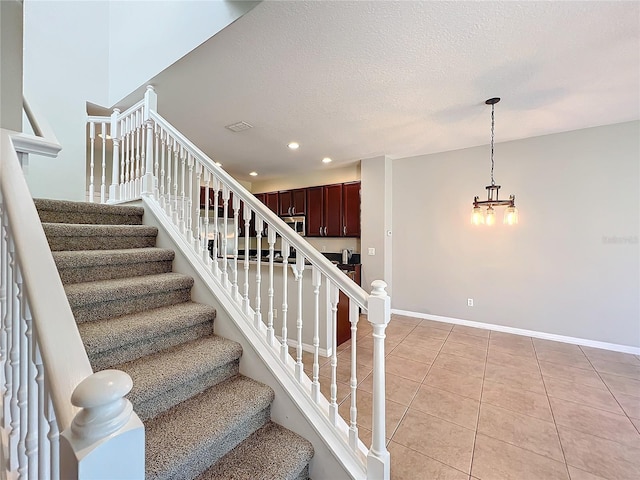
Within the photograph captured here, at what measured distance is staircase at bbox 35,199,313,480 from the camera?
4.00ft

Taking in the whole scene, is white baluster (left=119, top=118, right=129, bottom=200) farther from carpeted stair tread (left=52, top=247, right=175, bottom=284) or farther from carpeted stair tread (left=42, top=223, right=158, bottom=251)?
carpeted stair tread (left=52, top=247, right=175, bottom=284)

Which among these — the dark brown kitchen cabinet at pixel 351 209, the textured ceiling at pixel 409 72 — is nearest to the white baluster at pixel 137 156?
the textured ceiling at pixel 409 72

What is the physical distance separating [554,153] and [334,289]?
3.86 m

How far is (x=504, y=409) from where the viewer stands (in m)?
2.17

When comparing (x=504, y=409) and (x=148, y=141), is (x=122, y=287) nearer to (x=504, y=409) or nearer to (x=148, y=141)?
(x=148, y=141)

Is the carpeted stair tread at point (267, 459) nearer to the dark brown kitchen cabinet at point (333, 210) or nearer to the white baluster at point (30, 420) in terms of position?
the white baluster at point (30, 420)

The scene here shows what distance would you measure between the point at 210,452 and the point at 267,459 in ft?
0.87

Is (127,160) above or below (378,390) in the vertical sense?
above

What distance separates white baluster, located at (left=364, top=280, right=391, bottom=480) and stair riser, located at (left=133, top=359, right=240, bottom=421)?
88cm

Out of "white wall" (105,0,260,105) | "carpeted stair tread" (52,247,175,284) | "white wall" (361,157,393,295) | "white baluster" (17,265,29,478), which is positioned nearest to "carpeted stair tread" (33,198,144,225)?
"carpeted stair tread" (52,247,175,284)

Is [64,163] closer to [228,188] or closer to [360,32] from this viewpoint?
[228,188]

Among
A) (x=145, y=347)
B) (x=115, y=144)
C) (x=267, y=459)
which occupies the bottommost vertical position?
(x=267, y=459)

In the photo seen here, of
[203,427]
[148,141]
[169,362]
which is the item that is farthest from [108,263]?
[148,141]

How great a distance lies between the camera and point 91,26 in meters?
3.10
